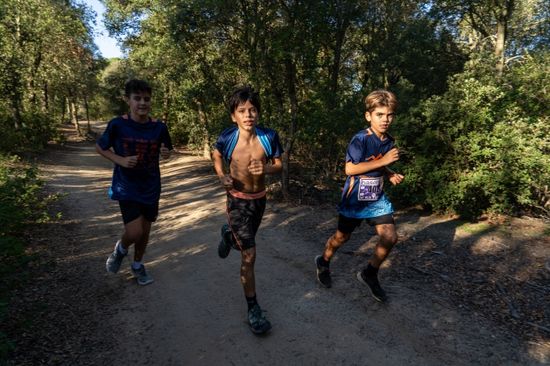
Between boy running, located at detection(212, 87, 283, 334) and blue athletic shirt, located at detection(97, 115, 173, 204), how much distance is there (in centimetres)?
101

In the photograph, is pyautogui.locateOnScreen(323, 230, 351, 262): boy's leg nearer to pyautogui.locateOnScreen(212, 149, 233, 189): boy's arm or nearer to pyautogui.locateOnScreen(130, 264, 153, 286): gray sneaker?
pyautogui.locateOnScreen(212, 149, 233, 189): boy's arm

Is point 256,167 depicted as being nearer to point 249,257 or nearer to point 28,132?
point 249,257

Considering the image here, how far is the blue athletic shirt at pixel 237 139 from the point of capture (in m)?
3.41

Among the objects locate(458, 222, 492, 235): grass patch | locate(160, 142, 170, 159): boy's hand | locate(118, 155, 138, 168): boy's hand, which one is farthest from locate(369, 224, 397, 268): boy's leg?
locate(458, 222, 492, 235): grass patch

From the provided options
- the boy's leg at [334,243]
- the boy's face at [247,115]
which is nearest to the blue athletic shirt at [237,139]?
the boy's face at [247,115]

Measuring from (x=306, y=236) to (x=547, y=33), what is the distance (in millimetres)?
17946

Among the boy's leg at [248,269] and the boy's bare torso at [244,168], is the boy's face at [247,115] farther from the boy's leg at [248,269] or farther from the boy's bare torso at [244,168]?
the boy's leg at [248,269]

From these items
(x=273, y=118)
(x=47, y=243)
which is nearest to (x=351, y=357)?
(x=47, y=243)

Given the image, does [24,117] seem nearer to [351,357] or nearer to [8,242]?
[8,242]

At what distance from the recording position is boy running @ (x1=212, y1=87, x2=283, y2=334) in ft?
10.8

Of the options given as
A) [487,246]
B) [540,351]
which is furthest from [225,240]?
[487,246]

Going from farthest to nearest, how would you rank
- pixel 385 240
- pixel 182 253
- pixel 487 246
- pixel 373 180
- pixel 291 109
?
pixel 291 109
pixel 487 246
pixel 182 253
pixel 373 180
pixel 385 240

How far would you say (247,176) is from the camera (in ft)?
11.0

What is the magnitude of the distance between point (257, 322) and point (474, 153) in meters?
5.35
